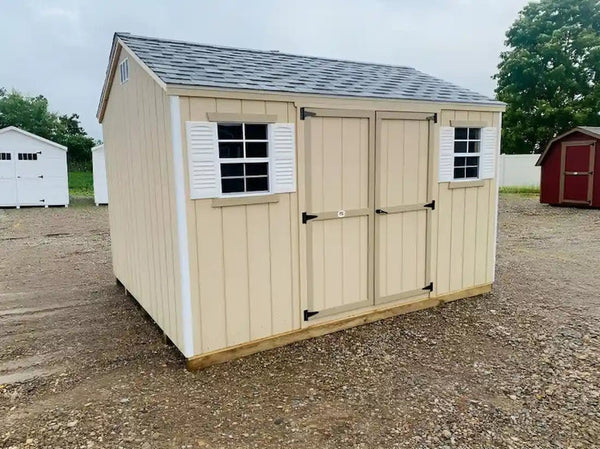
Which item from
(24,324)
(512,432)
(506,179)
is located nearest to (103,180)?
(24,324)

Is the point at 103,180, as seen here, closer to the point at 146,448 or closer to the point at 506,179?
the point at 146,448

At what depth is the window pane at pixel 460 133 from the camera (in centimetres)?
446

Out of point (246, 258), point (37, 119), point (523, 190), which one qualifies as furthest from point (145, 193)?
point (37, 119)

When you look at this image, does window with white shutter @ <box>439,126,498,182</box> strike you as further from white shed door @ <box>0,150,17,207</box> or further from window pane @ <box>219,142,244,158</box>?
white shed door @ <box>0,150,17,207</box>

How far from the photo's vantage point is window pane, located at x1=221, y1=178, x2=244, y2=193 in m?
3.29

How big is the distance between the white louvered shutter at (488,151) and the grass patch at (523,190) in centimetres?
1413

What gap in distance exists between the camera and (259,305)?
3.51 meters

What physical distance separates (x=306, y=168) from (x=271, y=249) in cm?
72

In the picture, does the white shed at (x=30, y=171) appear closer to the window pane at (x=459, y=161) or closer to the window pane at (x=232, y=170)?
the window pane at (x=232, y=170)

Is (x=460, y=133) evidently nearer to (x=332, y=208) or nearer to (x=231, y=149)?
(x=332, y=208)

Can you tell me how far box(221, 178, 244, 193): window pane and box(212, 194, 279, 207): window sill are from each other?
0.08m

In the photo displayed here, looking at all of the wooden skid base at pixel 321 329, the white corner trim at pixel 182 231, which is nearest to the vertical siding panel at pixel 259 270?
the wooden skid base at pixel 321 329

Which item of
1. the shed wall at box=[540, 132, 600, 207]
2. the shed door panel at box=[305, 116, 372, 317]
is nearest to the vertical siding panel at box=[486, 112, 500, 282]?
the shed door panel at box=[305, 116, 372, 317]

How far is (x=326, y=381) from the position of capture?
3.08m
